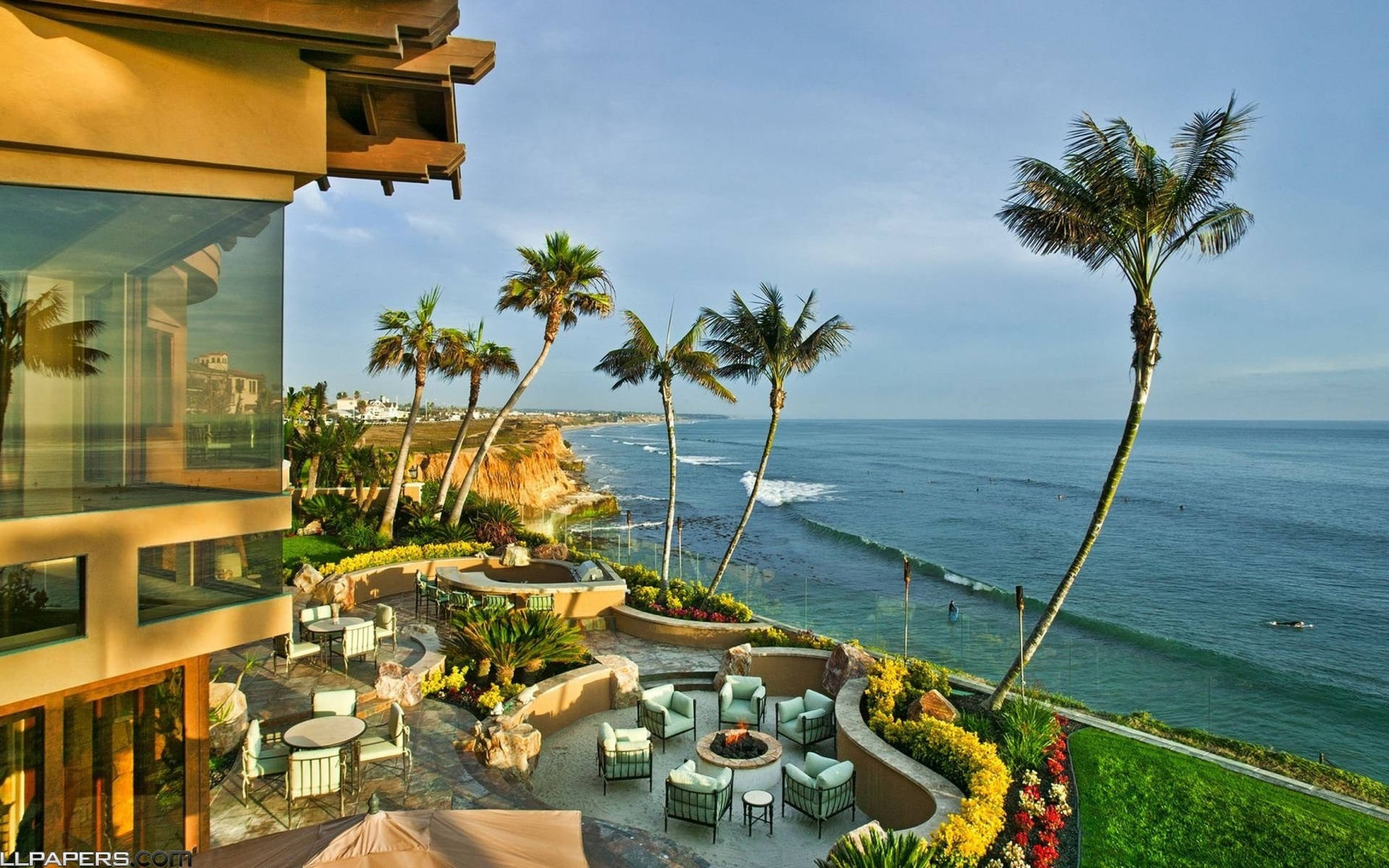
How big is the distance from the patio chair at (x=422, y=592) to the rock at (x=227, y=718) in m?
6.79

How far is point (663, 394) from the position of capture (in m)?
20.9

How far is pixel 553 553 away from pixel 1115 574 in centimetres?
3304

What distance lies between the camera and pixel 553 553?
19703 mm

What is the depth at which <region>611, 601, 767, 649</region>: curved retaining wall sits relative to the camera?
15.4 m

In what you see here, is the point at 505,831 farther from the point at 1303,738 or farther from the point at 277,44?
the point at 1303,738

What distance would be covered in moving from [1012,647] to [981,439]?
6884 inches

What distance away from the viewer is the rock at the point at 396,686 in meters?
11.0

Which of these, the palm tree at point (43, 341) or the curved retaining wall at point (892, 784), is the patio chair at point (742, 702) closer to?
the curved retaining wall at point (892, 784)

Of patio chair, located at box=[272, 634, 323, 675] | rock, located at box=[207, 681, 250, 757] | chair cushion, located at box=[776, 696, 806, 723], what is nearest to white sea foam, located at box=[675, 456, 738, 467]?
patio chair, located at box=[272, 634, 323, 675]

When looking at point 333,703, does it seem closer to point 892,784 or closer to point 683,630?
point 892,784

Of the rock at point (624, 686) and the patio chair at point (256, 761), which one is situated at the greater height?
the patio chair at point (256, 761)

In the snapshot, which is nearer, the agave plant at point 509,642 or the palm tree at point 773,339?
the agave plant at point 509,642

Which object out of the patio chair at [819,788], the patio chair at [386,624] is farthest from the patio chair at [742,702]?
the patio chair at [386,624]

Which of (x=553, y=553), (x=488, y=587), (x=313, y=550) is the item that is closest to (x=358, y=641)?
(x=488, y=587)
